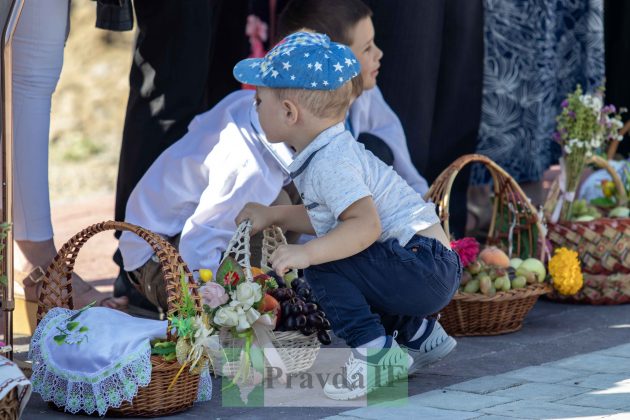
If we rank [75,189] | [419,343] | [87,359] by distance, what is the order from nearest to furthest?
1. [87,359]
2. [419,343]
3. [75,189]

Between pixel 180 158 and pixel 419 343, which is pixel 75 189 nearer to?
pixel 180 158

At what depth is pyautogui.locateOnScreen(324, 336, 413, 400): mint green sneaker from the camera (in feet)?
10.4

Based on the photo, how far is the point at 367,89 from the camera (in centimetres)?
426

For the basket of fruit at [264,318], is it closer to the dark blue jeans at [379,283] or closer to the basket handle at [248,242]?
the basket handle at [248,242]

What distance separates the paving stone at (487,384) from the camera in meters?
3.27

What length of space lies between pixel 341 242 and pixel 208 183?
3.38 ft

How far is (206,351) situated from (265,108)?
744mm

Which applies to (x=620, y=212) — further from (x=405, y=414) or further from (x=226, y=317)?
(x=226, y=317)

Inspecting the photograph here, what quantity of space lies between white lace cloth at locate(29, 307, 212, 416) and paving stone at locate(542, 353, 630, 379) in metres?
1.33

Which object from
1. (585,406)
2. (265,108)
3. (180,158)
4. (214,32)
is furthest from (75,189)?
(585,406)

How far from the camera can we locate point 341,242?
3.11m

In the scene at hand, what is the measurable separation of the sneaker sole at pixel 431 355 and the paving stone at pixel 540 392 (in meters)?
0.28

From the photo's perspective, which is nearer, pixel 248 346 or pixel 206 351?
pixel 206 351

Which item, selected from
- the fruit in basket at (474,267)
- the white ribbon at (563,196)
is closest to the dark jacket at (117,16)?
the fruit in basket at (474,267)
